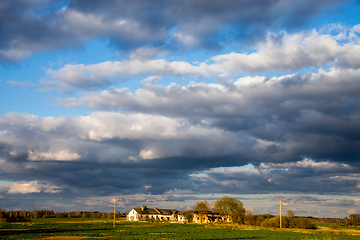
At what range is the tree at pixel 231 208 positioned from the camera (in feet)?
490

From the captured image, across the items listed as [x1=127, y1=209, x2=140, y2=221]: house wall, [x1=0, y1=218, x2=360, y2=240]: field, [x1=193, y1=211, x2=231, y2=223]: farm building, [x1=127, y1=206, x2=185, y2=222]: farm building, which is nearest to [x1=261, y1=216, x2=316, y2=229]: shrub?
[x1=0, y1=218, x2=360, y2=240]: field

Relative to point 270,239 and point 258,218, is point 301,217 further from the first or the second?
point 270,239

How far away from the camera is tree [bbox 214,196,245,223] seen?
490 ft

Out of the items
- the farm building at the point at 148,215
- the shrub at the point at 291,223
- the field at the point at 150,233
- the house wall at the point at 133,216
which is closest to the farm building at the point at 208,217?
the farm building at the point at 148,215

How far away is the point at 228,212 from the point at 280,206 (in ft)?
159

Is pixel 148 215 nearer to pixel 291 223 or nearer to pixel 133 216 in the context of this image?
pixel 133 216

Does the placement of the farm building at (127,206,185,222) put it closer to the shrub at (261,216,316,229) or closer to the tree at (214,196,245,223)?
the tree at (214,196,245,223)

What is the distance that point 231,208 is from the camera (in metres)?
151

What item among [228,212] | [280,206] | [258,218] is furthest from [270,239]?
[228,212]

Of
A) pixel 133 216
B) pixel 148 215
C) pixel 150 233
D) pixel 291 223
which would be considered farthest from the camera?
pixel 148 215

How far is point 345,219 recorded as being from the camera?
19675cm

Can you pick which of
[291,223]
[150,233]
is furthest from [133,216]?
[150,233]

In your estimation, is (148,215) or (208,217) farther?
(148,215)

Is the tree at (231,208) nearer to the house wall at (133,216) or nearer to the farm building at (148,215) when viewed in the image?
the farm building at (148,215)
